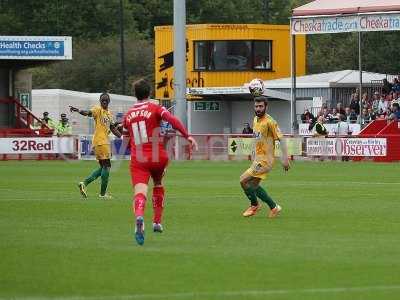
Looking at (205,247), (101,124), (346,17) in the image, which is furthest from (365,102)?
(205,247)

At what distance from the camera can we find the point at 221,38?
217ft

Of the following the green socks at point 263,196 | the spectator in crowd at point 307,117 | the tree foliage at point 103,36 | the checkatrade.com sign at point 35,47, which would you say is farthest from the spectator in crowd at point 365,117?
the tree foliage at point 103,36

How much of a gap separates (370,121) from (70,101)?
26.2 m

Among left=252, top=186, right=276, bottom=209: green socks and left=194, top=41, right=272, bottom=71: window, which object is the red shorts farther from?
left=194, top=41, right=272, bottom=71: window

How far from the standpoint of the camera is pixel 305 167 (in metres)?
40.9

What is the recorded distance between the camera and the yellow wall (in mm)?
66188

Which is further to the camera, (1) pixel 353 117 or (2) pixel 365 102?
(2) pixel 365 102

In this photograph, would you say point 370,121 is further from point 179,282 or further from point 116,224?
point 179,282

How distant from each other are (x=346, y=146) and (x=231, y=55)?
865 inches

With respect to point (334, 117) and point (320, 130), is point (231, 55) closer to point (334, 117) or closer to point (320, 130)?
A: point (334, 117)

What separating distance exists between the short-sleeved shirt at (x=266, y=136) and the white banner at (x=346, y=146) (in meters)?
24.0

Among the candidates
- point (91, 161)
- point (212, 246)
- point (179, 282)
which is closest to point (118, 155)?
point (91, 161)

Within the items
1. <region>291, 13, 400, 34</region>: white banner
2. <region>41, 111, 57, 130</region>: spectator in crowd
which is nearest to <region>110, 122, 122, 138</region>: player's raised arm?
<region>291, 13, 400, 34</region>: white banner

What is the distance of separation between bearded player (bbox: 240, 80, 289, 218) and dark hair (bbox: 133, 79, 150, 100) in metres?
4.33
